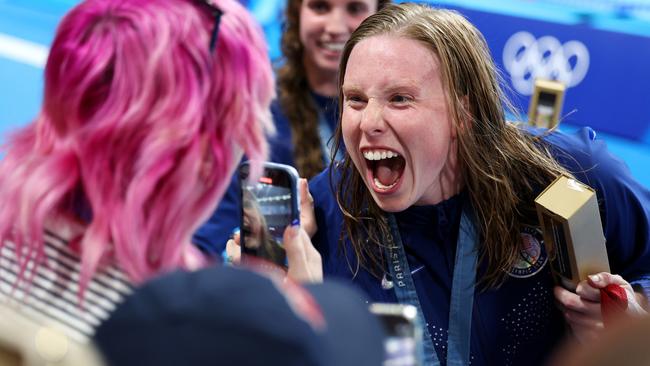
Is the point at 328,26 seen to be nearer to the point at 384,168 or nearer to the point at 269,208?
the point at 384,168

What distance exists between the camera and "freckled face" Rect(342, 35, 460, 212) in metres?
2.07

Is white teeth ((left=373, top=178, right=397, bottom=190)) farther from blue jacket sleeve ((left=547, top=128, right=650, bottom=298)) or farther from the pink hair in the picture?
the pink hair

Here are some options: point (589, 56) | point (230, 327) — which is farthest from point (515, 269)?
point (589, 56)

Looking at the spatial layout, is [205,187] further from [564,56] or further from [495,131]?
[564,56]

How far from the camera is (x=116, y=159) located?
52.4 inches

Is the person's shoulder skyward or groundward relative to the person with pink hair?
groundward

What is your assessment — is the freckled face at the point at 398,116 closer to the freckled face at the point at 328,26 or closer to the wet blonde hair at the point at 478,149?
the wet blonde hair at the point at 478,149

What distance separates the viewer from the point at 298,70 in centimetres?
362

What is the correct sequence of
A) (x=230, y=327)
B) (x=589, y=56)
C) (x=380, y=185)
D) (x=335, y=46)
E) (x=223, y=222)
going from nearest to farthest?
(x=230, y=327)
(x=380, y=185)
(x=223, y=222)
(x=335, y=46)
(x=589, y=56)

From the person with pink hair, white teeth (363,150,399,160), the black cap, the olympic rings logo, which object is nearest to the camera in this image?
the black cap

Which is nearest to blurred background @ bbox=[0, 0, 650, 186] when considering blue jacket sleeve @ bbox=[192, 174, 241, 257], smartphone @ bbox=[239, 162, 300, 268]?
blue jacket sleeve @ bbox=[192, 174, 241, 257]

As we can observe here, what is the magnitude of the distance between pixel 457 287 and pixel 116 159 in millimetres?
972

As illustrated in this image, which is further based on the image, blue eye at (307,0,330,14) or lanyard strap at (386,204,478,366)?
blue eye at (307,0,330,14)

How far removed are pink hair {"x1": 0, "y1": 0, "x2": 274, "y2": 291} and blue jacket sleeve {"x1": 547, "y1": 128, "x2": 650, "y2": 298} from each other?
1.06 m
